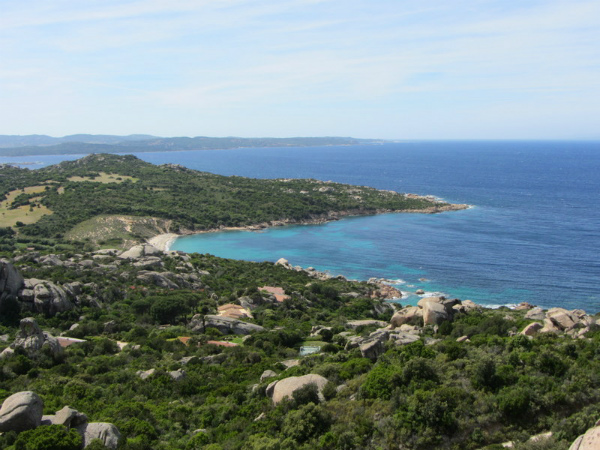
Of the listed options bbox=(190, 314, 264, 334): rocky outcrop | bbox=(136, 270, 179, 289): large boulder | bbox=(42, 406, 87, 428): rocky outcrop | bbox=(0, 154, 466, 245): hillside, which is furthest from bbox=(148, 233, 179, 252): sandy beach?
bbox=(42, 406, 87, 428): rocky outcrop

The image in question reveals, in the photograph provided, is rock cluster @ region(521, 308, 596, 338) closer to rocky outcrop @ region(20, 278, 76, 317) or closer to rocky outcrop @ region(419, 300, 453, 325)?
rocky outcrop @ region(419, 300, 453, 325)

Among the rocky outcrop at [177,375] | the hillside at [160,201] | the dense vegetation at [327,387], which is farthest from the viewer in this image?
the hillside at [160,201]

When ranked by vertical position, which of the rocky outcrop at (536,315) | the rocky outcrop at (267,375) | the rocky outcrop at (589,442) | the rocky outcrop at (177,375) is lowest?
the rocky outcrop at (177,375)

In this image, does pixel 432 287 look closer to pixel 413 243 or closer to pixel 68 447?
pixel 413 243

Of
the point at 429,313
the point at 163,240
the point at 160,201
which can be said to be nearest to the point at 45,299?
the point at 429,313

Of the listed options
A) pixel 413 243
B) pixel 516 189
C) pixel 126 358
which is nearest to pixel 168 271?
pixel 126 358

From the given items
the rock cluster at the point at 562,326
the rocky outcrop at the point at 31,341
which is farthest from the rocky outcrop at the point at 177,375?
the rock cluster at the point at 562,326

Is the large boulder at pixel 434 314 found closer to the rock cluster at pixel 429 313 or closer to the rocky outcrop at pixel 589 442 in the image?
the rock cluster at pixel 429 313
